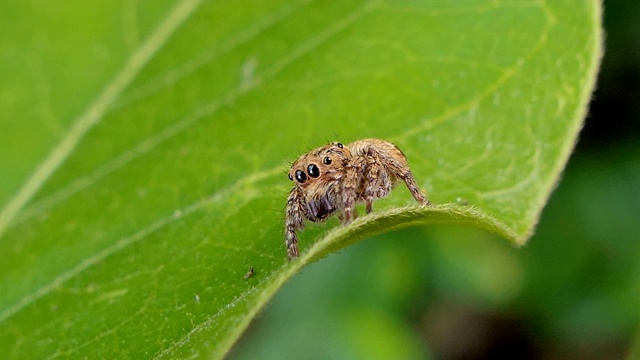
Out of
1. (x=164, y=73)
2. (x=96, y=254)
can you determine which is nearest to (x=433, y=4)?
(x=164, y=73)

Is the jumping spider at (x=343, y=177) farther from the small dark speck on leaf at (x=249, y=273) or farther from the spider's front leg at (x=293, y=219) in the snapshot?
the small dark speck on leaf at (x=249, y=273)

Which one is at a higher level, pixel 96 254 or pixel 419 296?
pixel 419 296

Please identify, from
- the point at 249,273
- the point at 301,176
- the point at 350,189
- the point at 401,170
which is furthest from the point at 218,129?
the point at 249,273

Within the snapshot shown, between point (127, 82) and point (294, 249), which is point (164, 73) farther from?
point (294, 249)

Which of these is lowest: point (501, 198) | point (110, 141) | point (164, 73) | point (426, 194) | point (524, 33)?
point (501, 198)

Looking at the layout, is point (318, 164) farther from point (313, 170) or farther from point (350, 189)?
point (350, 189)

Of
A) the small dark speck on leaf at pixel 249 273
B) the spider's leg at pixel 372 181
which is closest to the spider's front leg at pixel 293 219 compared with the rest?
the small dark speck on leaf at pixel 249 273
